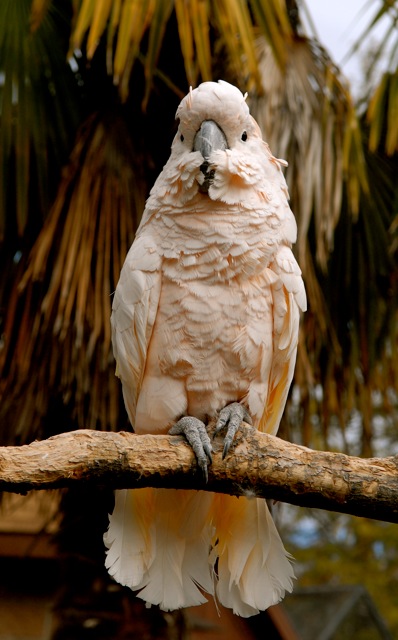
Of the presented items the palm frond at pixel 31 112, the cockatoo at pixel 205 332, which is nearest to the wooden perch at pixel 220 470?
the cockatoo at pixel 205 332

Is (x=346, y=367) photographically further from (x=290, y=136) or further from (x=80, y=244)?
(x=80, y=244)

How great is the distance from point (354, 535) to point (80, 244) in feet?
19.3

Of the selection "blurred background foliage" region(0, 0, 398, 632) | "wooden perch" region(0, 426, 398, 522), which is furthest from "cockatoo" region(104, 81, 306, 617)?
"blurred background foliage" region(0, 0, 398, 632)

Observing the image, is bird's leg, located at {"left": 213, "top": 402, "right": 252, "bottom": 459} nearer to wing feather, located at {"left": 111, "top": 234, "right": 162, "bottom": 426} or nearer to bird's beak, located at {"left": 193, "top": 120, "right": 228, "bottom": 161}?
wing feather, located at {"left": 111, "top": 234, "right": 162, "bottom": 426}

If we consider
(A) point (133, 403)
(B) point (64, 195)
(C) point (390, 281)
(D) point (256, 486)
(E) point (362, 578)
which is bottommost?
(E) point (362, 578)

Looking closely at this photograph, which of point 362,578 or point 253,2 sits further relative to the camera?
point 362,578

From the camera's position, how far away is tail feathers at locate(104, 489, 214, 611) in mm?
2711

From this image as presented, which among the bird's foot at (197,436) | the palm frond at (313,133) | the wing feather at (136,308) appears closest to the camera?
the bird's foot at (197,436)

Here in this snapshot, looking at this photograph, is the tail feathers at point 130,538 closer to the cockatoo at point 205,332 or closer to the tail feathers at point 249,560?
the cockatoo at point 205,332

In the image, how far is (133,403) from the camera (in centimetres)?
301

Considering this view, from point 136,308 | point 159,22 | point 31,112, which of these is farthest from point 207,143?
point 31,112

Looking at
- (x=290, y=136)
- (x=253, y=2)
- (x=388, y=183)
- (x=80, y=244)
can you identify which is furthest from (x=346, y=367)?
(x=253, y=2)

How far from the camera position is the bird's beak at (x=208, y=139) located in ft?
8.93

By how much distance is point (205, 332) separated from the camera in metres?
2.75
